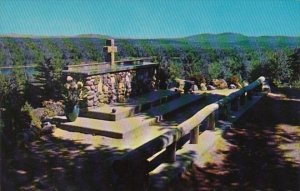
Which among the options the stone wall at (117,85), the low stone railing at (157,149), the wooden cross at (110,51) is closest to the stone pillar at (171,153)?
the low stone railing at (157,149)

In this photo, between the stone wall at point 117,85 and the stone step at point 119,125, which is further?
the stone wall at point 117,85

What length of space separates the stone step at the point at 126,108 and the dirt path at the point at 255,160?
3472mm

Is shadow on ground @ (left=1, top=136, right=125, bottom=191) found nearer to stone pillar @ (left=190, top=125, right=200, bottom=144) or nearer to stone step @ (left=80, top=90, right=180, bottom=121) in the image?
stone pillar @ (left=190, top=125, right=200, bottom=144)

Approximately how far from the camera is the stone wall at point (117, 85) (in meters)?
11.5

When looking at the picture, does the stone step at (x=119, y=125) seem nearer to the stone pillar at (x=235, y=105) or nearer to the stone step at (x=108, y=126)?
the stone step at (x=108, y=126)

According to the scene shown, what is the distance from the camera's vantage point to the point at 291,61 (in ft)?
86.6

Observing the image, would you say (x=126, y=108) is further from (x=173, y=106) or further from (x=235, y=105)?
(x=235, y=105)

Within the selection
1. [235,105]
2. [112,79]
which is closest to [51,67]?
[112,79]

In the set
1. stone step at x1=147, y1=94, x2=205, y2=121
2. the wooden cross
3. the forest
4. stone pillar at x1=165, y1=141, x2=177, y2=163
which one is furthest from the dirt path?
the wooden cross

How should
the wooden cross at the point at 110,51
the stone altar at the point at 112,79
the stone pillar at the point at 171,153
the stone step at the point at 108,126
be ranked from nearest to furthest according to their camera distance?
the stone pillar at the point at 171,153 < the stone step at the point at 108,126 < the stone altar at the point at 112,79 < the wooden cross at the point at 110,51

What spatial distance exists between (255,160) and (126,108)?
5.40 meters

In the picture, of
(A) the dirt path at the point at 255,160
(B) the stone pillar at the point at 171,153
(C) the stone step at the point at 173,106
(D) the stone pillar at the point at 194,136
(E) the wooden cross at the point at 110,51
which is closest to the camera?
(A) the dirt path at the point at 255,160

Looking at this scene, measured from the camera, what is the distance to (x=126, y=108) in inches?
444

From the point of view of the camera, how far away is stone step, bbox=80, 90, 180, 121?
10.6 m
